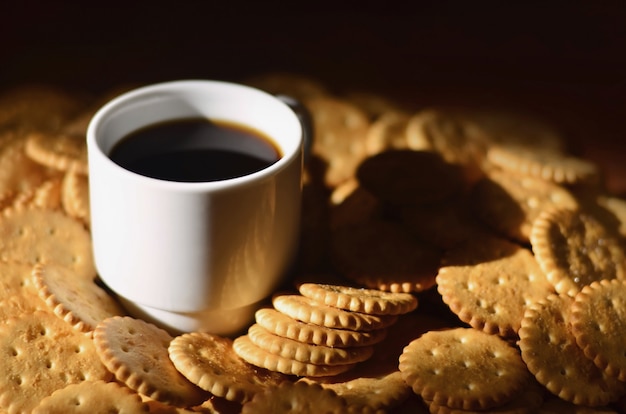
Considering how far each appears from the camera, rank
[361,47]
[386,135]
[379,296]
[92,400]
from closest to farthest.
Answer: [92,400]
[379,296]
[386,135]
[361,47]

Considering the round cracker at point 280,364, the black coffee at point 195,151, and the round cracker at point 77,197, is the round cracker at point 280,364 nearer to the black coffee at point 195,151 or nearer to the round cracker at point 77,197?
the black coffee at point 195,151

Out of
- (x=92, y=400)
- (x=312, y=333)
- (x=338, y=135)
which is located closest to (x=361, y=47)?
(x=338, y=135)

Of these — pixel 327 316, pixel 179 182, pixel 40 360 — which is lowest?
pixel 40 360

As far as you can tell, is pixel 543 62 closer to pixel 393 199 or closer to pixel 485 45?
pixel 485 45

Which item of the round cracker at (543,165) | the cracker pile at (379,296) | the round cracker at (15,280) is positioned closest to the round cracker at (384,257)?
the cracker pile at (379,296)

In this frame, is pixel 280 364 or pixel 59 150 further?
pixel 59 150

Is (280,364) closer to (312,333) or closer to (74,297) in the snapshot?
(312,333)

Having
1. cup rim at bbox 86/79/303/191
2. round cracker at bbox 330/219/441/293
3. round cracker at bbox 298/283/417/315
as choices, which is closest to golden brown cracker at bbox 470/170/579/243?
round cracker at bbox 330/219/441/293
